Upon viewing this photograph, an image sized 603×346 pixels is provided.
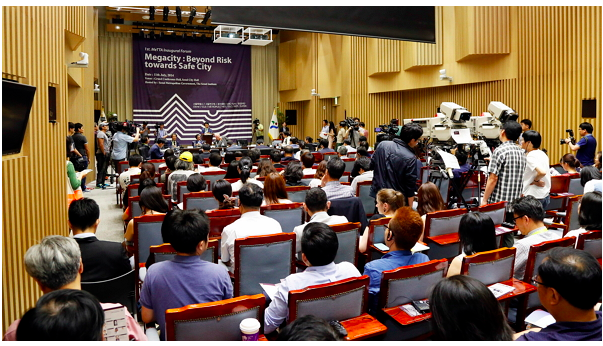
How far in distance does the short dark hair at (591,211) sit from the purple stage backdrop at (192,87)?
16.4m

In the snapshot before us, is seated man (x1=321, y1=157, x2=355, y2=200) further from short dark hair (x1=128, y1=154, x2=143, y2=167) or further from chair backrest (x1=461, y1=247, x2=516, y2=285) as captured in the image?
short dark hair (x1=128, y1=154, x2=143, y2=167)

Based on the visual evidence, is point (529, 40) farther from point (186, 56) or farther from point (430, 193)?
point (186, 56)

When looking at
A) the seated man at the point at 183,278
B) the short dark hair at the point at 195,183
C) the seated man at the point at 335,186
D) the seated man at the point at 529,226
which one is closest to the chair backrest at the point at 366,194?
the seated man at the point at 335,186

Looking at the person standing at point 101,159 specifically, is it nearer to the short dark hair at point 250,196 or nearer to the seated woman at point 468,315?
the short dark hair at point 250,196

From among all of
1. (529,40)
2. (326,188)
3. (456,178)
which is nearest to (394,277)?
(326,188)

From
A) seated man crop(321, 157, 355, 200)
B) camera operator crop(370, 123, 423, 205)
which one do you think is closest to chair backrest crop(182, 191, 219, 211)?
seated man crop(321, 157, 355, 200)

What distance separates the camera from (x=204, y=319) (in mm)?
1946

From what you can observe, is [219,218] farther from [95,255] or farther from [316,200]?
[95,255]

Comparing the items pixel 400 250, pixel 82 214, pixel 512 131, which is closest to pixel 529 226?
pixel 400 250

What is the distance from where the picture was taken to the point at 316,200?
375 centimetres

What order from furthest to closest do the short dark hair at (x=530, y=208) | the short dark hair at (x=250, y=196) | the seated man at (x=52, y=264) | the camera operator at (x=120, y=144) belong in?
1. the camera operator at (x=120, y=144)
2. the short dark hair at (x=250, y=196)
3. the short dark hair at (x=530, y=208)
4. the seated man at (x=52, y=264)

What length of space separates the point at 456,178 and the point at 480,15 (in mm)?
6278

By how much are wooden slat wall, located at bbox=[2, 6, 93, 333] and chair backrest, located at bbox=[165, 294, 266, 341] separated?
187 centimetres

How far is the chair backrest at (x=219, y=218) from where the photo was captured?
390cm
